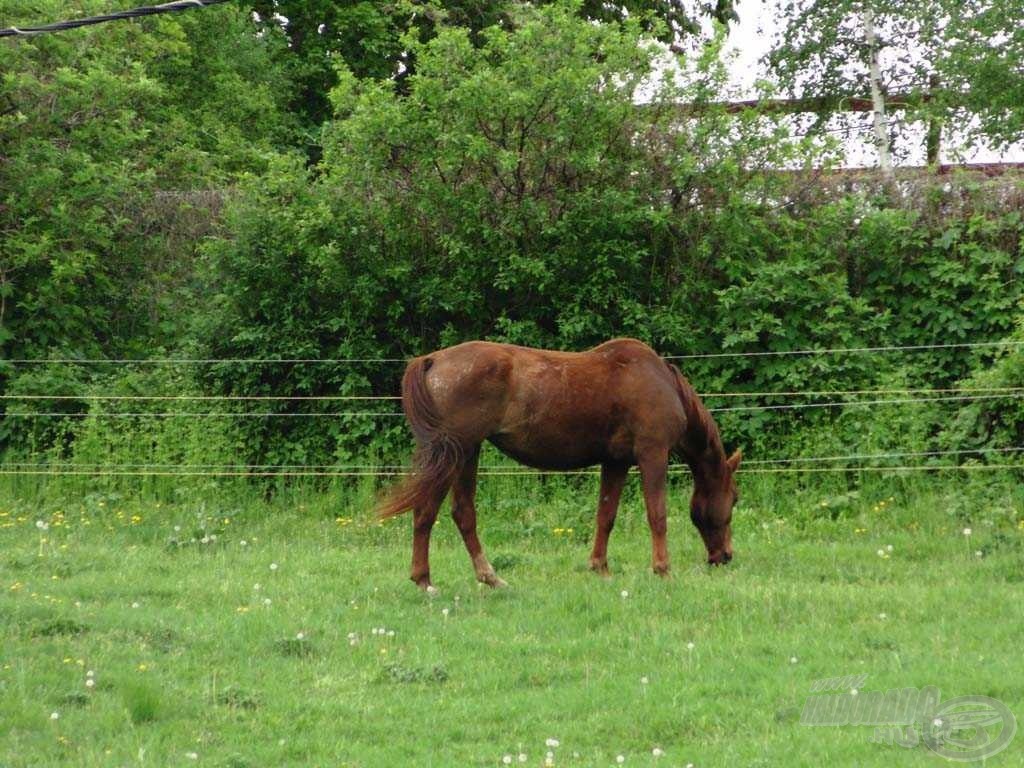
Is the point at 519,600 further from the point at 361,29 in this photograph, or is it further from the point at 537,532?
the point at 361,29

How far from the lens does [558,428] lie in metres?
9.16

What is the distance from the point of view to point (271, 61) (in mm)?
23438

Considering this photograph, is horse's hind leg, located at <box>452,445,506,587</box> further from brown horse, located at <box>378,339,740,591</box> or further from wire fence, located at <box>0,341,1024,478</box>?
wire fence, located at <box>0,341,1024,478</box>

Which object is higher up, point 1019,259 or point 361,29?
point 361,29

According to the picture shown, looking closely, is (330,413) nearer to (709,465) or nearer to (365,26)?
(709,465)

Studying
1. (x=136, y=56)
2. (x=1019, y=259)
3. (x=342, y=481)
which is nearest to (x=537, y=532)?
(x=342, y=481)

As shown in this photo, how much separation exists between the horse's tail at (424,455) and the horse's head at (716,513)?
2.09 metres

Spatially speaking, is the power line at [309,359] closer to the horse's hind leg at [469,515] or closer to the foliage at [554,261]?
the foliage at [554,261]

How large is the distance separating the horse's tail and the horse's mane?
194cm

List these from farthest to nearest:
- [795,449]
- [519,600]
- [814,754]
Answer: [795,449], [519,600], [814,754]

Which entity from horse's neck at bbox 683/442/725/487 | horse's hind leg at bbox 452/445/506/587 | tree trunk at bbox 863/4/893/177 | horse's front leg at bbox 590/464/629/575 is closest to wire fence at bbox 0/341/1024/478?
horse's front leg at bbox 590/464/629/575

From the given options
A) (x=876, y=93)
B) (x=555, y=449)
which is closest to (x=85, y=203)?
(x=555, y=449)

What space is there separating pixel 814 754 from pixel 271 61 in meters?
20.6

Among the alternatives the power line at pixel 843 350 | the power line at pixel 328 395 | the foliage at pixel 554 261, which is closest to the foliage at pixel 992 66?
the foliage at pixel 554 261
